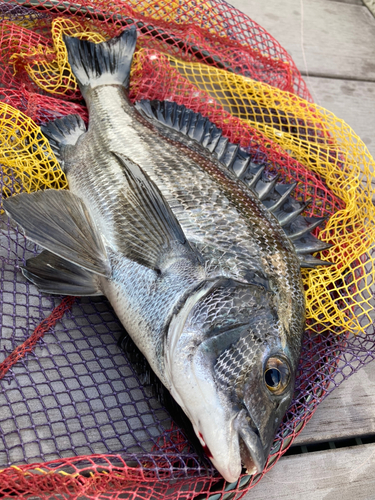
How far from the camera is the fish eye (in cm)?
118

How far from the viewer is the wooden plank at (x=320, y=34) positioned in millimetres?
3088

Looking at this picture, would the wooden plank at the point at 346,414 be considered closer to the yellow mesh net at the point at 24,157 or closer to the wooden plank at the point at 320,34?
the yellow mesh net at the point at 24,157

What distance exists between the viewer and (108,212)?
61.9 inches

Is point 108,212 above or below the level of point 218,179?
below

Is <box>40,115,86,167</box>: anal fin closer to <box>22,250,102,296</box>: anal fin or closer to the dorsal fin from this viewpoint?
the dorsal fin

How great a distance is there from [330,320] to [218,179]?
697 millimetres

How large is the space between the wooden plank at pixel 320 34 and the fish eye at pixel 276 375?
2.46 meters

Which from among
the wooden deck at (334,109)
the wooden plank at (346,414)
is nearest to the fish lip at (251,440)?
the wooden deck at (334,109)

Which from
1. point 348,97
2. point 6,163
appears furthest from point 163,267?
point 348,97

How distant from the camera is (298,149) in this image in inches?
83.3

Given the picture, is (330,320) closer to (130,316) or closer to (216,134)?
(130,316)

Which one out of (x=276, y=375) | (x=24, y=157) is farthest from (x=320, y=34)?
(x=276, y=375)

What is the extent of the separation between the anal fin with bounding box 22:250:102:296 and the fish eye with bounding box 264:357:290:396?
0.70 metres

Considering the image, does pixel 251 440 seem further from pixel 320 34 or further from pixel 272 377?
pixel 320 34
